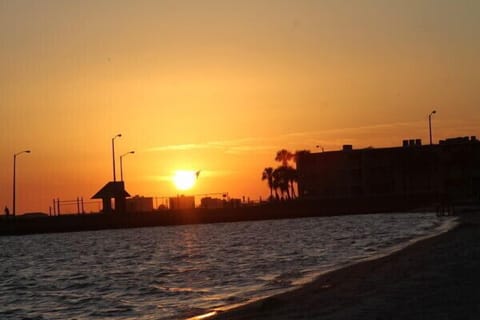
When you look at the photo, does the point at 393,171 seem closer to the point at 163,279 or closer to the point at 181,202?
the point at 181,202

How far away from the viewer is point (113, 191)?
11681 cm

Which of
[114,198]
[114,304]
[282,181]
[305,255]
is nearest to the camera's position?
[114,304]

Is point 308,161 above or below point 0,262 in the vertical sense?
above

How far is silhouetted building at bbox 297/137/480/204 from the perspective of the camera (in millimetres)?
143500

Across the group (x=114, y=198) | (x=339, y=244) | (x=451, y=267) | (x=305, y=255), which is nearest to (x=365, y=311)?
(x=451, y=267)

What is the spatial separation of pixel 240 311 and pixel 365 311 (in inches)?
187

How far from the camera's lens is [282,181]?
19312 centimetres

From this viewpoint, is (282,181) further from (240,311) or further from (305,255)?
(240,311)

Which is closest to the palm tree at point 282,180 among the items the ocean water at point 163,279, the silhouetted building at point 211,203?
the silhouetted building at point 211,203

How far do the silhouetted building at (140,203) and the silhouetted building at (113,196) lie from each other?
13.7 meters

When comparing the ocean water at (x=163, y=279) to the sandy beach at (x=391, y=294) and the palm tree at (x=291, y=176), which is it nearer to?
the sandy beach at (x=391, y=294)

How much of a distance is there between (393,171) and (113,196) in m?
58.3

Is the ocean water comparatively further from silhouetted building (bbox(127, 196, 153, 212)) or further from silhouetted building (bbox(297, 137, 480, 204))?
silhouetted building (bbox(297, 137, 480, 204))

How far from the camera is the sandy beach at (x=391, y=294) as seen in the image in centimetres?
1579
